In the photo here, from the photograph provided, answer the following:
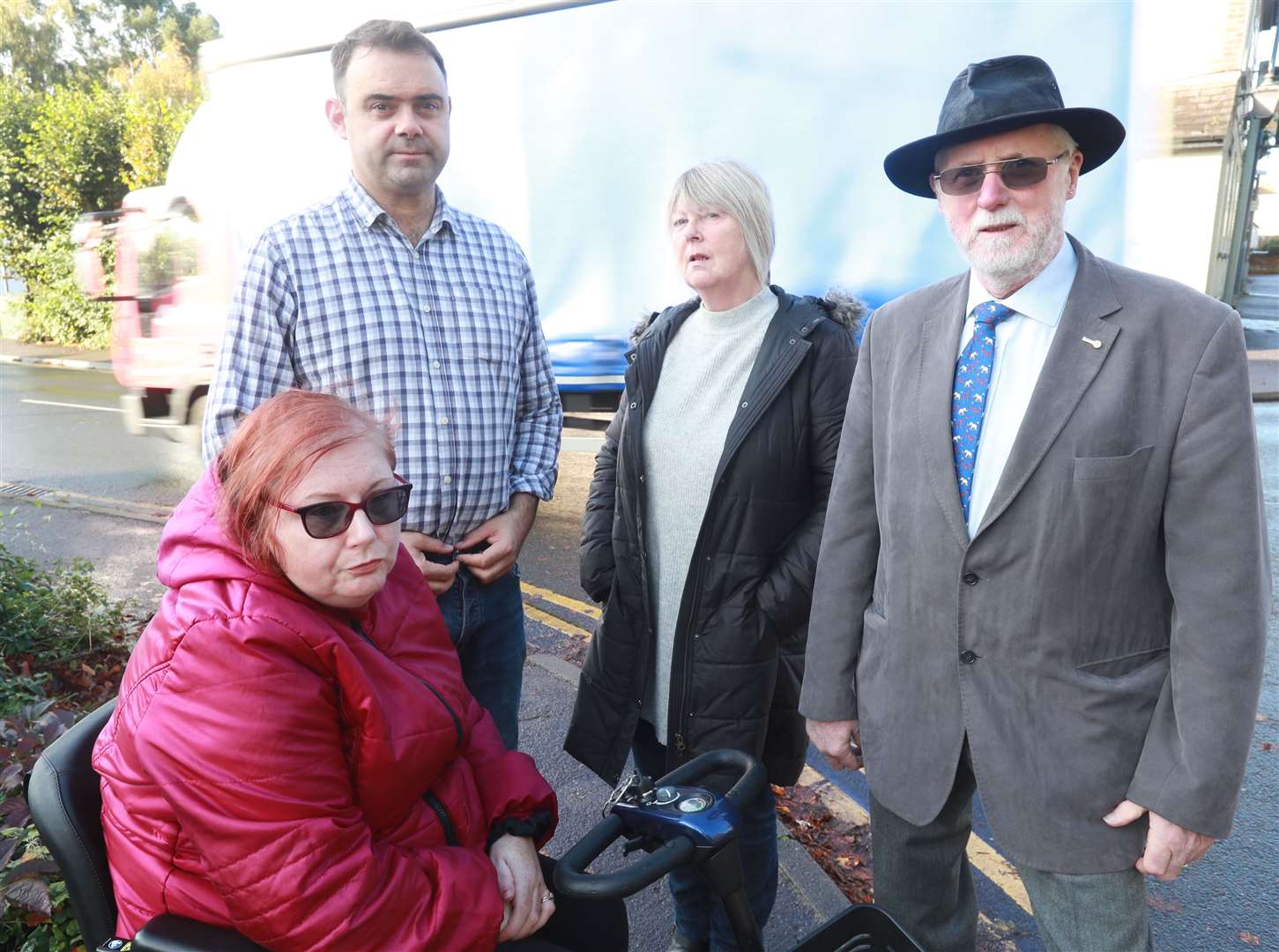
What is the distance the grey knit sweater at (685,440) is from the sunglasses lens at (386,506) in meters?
0.83

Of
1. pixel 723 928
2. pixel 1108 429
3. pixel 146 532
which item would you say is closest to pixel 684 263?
pixel 1108 429

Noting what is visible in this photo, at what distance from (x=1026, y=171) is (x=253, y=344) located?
1.69 metres

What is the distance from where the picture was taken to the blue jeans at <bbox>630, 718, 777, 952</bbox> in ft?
7.83

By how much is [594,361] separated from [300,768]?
505 cm

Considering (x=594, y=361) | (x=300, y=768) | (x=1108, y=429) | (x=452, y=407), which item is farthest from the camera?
(x=594, y=361)

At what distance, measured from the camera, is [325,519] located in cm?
161

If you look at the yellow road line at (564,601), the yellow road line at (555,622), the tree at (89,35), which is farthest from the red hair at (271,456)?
the tree at (89,35)

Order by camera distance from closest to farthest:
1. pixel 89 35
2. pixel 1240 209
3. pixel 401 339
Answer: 1. pixel 401 339
2. pixel 1240 209
3. pixel 89 35

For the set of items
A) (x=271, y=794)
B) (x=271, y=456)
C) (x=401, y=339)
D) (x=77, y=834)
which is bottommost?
(x=77, y=834)

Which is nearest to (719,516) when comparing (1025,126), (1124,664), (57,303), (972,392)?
(972,392)

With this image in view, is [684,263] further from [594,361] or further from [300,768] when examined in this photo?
[594,361]

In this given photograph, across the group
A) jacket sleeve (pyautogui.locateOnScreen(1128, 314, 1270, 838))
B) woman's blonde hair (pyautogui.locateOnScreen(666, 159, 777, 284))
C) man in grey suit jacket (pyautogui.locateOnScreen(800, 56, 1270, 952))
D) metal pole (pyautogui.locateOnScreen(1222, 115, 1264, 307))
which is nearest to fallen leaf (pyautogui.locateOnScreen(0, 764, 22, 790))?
man in grey suit jacket (pyautogui.locateOnScreen(800, 56, 1270, 952))

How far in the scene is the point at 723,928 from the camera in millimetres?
2436

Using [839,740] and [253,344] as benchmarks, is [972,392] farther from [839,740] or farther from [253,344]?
[253,344]
